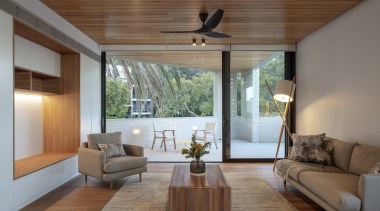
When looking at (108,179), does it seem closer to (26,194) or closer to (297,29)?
(26,194)

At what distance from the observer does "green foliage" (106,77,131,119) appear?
955 cm

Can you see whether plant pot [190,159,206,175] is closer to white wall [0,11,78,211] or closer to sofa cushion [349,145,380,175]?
sofa cushion [349,145,380,175]

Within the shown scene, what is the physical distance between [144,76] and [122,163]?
504 cm

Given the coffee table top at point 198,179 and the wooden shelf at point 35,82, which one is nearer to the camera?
the coffee table top at point 198,179

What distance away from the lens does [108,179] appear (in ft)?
14.1

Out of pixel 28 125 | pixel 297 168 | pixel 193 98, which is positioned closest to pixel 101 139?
pixel 28 125

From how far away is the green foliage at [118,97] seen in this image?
9555 mm

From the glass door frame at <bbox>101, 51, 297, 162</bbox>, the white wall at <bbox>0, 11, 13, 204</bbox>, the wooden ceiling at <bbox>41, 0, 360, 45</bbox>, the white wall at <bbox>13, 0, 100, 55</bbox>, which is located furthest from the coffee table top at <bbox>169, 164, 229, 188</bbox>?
the white wall at <bbox>13, 0, 100, 55</bbox>

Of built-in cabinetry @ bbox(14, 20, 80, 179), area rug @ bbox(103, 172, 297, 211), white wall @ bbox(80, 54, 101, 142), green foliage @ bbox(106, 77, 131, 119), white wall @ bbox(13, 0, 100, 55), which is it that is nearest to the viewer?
area rug @ bbox(103, 172, 297, 211)

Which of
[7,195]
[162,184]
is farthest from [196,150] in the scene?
[7,195]

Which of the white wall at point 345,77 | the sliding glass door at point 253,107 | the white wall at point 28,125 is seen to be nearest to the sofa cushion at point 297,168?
the white wall at point 345,77

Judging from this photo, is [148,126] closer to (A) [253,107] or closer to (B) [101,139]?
(A) [253,107]

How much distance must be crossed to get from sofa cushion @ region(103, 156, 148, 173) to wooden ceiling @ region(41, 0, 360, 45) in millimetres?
2227

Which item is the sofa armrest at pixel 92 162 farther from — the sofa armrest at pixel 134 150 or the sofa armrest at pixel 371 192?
the sofa armrest at pixel 371 192
